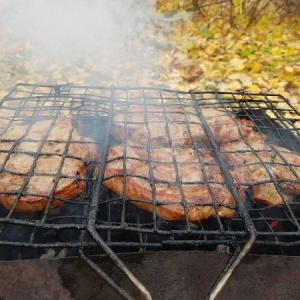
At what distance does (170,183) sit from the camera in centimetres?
231

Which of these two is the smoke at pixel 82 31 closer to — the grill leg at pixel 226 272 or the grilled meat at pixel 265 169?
the grilled meat at pixel 265 169

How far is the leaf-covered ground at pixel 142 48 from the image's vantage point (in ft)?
23.8

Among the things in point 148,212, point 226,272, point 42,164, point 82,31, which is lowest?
point 82,31

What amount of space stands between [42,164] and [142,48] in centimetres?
698

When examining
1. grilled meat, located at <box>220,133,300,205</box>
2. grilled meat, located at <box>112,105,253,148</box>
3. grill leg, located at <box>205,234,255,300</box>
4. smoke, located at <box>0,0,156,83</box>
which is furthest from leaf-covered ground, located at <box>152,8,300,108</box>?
grill leg, located at <box>205,234,255,300</box>

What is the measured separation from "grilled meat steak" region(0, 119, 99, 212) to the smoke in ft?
18.4

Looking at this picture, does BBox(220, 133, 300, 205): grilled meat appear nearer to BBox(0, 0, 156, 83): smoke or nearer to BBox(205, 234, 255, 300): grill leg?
BBox(205, 234, 255, 300): grill leg

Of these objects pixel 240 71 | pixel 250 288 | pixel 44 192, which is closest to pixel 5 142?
pixel 44 192

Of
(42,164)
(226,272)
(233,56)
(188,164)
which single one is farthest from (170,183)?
(233,56)

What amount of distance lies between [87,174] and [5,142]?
775mm

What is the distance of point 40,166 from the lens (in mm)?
2494

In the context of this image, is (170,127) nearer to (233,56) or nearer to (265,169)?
(265,169)

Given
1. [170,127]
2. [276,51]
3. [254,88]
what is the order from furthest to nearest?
[276,51]
[254,88]
[170,127]

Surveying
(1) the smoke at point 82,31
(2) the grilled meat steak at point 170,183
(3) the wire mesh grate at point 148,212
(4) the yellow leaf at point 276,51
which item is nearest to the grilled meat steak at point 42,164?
(3) the wire mesh grate at point 148,212
